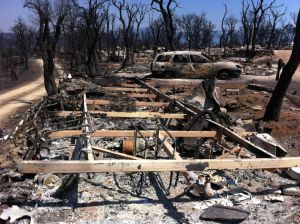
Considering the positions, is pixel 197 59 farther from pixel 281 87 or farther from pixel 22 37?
pixel 22 37

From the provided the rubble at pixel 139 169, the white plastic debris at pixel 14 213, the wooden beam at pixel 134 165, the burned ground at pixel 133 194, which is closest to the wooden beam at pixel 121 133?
the rubble at pixel 139 169

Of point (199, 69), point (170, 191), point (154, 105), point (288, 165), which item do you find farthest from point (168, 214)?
point (199, 69)

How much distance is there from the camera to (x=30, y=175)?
6.22 metres

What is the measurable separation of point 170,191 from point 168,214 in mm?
716

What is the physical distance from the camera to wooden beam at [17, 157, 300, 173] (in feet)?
16.2

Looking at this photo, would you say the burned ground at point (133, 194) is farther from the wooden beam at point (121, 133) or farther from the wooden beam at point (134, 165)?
the wooden beam at point (134, 165)

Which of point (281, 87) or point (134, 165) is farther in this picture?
point (281, 87)

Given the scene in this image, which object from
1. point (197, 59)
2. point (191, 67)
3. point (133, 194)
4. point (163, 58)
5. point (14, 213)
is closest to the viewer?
point (14, 213)

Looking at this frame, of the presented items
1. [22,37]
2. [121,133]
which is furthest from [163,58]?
[22,37]

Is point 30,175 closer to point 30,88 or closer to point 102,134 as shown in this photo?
point 102,134

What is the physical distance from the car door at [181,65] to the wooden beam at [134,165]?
596 inches

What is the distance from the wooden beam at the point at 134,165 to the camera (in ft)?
16.2

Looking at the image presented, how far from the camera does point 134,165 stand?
5.11 m

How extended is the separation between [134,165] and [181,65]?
15.9 metres
